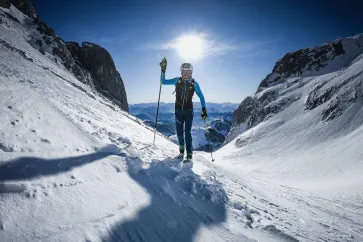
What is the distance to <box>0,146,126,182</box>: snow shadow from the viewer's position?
2.67 meters

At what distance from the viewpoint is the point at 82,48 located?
5491cm

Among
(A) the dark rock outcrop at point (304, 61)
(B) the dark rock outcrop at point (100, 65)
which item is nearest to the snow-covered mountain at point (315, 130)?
(A) the dark rock outcrop at point (304, 61)

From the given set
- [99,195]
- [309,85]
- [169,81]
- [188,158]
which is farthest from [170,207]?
[309,85]

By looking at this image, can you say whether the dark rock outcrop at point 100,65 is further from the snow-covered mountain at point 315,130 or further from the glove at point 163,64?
the glove at point 163,64

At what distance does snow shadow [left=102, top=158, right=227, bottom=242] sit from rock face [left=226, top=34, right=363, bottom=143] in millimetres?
31872

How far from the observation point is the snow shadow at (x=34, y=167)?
105 inches

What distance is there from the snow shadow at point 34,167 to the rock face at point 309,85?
34.2 m

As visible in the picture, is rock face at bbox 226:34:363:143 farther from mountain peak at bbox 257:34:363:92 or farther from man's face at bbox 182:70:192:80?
man's face at bbox 182:70:192:80

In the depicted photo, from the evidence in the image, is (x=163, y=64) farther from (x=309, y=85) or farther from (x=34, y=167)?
(x=309, y=85)

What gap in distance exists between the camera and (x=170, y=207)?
3607mm

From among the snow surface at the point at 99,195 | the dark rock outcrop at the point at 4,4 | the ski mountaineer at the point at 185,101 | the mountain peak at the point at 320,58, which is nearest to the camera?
the snow surface at the point at 99,195

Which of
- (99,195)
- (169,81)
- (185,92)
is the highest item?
(169,81)

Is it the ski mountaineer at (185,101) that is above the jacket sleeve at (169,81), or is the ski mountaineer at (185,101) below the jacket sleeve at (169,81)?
below

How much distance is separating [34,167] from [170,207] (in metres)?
2.29
